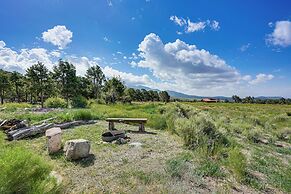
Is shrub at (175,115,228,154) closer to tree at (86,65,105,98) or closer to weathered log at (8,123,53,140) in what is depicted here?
weathered log at (8,123,53,140)

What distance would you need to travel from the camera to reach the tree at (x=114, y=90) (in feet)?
147

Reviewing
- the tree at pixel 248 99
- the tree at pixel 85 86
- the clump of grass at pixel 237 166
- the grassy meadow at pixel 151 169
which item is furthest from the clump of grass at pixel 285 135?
the tree at pixel 248 99

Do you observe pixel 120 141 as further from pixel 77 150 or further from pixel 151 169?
pixel 151 169

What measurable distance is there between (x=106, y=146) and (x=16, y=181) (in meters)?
3.96

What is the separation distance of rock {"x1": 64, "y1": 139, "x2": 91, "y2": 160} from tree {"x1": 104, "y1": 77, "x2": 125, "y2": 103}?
38.7 metres

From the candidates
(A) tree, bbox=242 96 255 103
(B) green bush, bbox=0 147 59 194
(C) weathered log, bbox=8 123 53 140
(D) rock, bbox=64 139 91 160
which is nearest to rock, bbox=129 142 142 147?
(D) rock, bbox=64 139 91 160

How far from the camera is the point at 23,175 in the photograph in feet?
9.78

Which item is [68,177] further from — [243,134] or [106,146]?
[243,134]

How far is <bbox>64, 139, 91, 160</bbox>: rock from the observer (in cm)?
532

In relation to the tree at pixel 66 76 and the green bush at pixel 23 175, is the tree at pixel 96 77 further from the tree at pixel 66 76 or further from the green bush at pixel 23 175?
the green bush at pixel 23 175

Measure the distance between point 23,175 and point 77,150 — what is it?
7.87 feet

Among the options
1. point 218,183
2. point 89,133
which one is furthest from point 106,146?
point 218,183

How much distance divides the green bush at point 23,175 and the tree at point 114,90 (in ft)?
134

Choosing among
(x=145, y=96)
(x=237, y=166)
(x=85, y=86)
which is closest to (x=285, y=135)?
(x=237, y=166)
